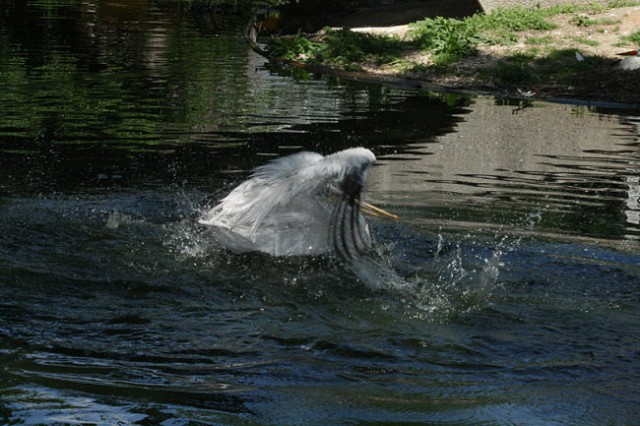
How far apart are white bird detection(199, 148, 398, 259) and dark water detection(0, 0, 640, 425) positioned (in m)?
0.15

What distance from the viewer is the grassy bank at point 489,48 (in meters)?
17.9

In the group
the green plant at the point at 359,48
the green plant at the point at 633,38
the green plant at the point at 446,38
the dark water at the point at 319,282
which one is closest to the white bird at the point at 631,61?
the green plant at the point at 633,38

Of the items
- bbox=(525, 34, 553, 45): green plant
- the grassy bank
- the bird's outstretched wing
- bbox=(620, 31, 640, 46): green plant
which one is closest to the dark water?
the bird's outstretched wing

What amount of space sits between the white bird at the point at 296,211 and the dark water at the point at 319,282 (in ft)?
A: 0.49

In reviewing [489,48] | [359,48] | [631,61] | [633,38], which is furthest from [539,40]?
[359,48]

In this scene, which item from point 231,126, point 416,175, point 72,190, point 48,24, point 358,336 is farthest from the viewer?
point 48,24

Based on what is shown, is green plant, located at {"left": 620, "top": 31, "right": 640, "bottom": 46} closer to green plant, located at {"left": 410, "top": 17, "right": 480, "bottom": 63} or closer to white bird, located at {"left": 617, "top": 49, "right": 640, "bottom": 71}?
white bird, located at {"left": 617, "top": 49, "right": 640, "bottom": 71}

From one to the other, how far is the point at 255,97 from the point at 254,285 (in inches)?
349

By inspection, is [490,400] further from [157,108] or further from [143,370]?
[157,108]

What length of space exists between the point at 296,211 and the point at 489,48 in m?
12.8

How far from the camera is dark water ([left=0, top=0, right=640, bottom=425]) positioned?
5504 mm

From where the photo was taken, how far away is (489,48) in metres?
19.4

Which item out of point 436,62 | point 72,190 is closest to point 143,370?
point 72,190

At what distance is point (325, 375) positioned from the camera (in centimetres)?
577
